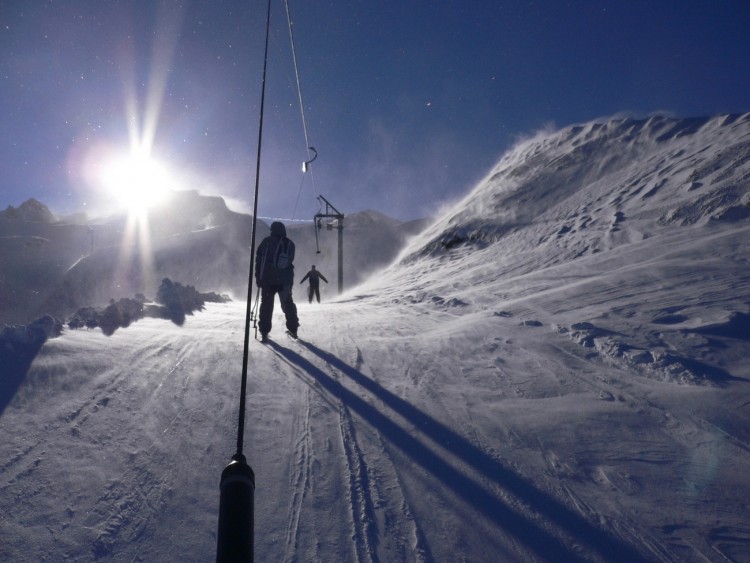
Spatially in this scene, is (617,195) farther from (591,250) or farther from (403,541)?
(403,541)

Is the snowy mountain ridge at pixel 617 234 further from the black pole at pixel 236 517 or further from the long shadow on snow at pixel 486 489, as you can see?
the black pole at pixel 236 517

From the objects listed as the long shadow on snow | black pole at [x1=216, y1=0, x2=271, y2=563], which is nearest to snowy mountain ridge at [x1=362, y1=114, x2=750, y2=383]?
the long shadow on snow

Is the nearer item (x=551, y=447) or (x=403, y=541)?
→ (x=403, y=541)

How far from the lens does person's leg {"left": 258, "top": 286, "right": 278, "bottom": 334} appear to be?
20.2ft

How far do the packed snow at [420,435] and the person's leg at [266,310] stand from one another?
43cm

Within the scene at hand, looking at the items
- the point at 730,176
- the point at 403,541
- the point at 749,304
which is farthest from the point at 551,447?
the point at 730,176

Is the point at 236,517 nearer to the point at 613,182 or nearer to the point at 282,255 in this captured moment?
the point at 282,255

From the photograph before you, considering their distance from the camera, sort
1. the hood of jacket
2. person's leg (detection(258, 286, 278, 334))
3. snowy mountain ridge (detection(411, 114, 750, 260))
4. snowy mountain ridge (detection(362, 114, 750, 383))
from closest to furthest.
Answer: snowy mountain ridge (detection(362, 114, 750, 383)) < person's leg (detection(258, 286, 278, 334)) < the hood of jacket < snowy mountain ridge (detection(411, 114, 750, 260))

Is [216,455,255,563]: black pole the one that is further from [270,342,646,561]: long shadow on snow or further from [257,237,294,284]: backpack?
[257,237,294,284]: backpack

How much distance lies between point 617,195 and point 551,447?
56.1 feet

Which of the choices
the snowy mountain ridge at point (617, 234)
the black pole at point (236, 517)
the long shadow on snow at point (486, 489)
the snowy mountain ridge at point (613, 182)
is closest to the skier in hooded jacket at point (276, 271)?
the long shadow on snow at point (486, 489)

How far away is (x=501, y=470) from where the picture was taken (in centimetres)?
252

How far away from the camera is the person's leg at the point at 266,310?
6.16m

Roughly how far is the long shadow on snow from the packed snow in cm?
1
